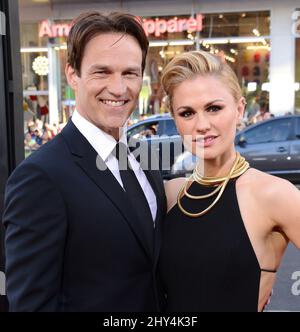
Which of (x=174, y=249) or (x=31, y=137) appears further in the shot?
(x=31, y=137)

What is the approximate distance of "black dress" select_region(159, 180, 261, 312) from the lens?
5.57 ft

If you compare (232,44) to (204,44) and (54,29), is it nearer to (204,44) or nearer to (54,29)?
Result: (204,44)

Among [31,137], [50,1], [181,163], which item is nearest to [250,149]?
[181,163]

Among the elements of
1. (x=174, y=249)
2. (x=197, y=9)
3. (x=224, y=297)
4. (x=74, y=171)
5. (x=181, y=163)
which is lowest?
(x=181, y=163)

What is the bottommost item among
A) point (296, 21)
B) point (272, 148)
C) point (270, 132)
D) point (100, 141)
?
point (272, 148)

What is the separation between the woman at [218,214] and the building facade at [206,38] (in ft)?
46.9

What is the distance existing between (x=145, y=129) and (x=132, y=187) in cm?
942

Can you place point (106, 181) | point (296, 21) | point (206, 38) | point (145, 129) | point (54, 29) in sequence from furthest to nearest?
point (54, 29), point (206, 38), point (296, 21), point (145, 129), point (106, 181)

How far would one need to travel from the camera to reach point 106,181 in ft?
5.31

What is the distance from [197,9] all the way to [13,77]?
626 inches

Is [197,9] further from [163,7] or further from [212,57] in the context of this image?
[212,57]

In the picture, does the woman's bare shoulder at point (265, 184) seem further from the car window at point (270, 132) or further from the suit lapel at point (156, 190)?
the car window at point (270, 132)

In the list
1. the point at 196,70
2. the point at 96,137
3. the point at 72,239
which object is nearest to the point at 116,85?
the point at 96,137

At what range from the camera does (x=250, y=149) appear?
32.3 feet
